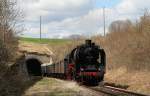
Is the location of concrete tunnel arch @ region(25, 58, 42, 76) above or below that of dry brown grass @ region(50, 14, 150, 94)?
below

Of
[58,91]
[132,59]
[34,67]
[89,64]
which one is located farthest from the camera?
[34,67]

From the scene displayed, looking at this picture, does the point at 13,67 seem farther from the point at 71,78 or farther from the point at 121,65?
the point at 121,65

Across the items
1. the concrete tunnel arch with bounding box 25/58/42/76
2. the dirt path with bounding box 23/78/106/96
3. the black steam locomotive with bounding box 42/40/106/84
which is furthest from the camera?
the concrete tunnel arch with bounding box 25/58/42/76

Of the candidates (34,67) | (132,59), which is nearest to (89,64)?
(132,59)

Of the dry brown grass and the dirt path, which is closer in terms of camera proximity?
the dirt path

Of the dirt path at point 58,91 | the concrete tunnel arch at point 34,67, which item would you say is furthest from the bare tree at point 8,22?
the concrete tunnel arch at point 34,67

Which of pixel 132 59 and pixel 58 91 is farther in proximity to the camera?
pixel 132 59

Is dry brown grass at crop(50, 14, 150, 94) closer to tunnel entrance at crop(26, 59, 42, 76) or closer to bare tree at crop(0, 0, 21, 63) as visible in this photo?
bare tree at crop(0, 0, 21, 63)

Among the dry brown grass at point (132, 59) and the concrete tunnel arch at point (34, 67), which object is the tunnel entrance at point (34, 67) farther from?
the dry brown grass at point (132, 59)

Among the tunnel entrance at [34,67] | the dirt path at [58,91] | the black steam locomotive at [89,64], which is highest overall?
the black steam locomotive at [89,64]

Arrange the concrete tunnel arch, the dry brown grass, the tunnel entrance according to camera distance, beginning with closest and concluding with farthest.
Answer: the dry brown grass, the concrete tunnel arch, the tunnel entrance

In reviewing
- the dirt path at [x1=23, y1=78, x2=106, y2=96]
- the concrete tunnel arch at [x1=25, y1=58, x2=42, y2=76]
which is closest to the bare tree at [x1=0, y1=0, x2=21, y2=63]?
the dirt path at [x1=23, y1=78, x2=106, y2=96]

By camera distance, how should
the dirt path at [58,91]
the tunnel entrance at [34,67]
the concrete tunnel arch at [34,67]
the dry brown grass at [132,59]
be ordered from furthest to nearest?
the tunnel entrance at [34,67] → the concrete tunnel arch at [34,67] → the dry brown grass at [132,59] → the dirt path at [58,91]

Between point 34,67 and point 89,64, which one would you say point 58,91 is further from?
point 34,67
